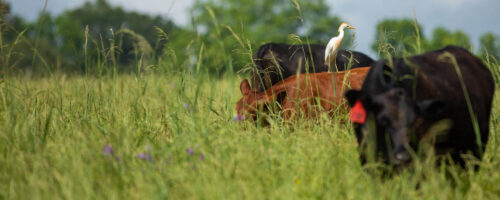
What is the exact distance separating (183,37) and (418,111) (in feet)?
113

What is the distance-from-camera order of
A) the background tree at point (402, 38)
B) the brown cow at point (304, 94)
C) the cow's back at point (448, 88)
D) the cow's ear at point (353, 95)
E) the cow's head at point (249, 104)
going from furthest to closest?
the brown cow at point (304, 94) → the cow's head at point (249, 104) → the background tree at point (402, 38) → the cow's ear at point (353, 95) → the cow's back at point (448, 88)

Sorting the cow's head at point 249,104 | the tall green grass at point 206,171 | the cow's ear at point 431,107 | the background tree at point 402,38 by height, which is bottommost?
the tall green grass at point 206,171

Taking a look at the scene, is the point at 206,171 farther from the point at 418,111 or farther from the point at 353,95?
the point at 418,111

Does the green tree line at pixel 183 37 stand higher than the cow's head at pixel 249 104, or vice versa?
the green tree line at pixel 183 37

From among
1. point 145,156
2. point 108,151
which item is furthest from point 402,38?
point 108,151

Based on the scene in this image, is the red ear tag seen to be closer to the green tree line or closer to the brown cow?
the green tree line

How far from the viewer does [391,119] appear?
276 centimetres

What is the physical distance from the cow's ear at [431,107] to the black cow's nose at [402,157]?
0.89ft

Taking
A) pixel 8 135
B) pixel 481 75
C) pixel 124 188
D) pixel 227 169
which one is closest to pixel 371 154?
pixel 227 169

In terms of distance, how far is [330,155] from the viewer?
340 centimetres

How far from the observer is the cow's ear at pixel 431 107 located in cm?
270

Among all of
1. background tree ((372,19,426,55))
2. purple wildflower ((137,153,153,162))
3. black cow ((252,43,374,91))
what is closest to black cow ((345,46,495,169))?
background tree ((372,19,426,55))

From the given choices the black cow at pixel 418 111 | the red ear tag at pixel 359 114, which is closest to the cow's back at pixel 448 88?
the black cow at pixel 418 111

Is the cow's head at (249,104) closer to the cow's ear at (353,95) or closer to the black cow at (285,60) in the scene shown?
the cow's ear at (353,95)
